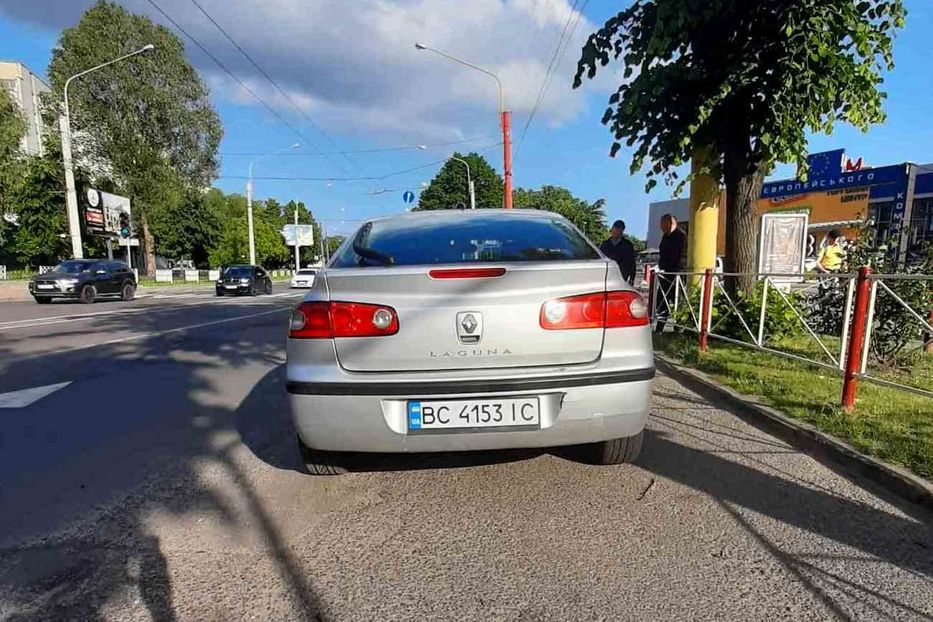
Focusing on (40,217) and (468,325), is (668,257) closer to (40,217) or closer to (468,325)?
(468,325)

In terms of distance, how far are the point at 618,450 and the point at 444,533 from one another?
116 cm

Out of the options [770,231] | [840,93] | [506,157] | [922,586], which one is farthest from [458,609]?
[506,157]

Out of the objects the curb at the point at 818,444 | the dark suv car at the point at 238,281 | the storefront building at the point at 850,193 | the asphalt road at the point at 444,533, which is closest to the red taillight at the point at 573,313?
the asphalt road at the point at 444,533

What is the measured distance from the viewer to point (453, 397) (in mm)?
2490

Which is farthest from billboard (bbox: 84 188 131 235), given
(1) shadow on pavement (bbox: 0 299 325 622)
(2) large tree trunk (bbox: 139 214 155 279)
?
(1) shadow on pavement (bbox: 0 299 325 622)

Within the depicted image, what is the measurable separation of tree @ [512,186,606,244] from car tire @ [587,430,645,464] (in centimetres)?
6931

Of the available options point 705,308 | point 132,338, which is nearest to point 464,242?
point 705,308

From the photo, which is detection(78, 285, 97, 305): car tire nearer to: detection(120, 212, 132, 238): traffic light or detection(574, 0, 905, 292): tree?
detection(120, 212, 132, 238): traffic light

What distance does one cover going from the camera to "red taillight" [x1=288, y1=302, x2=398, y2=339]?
8.21 feet

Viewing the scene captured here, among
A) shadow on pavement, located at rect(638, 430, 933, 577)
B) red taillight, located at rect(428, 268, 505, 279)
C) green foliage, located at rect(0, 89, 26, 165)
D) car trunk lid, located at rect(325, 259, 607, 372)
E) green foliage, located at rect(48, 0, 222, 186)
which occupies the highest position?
green foliage, located at rect(48, 0, 222, 186)

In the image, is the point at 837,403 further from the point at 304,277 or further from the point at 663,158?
the point at 304,277

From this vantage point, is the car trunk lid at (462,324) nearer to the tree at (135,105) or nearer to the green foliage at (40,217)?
the tree at (135,105)

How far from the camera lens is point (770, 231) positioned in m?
9.61

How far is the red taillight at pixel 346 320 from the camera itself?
2.50m
